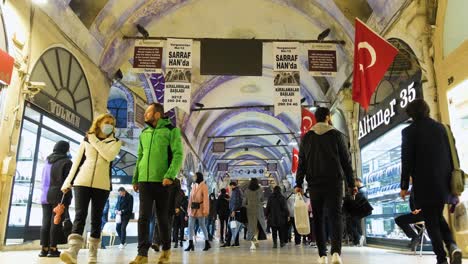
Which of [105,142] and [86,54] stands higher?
[86,54]

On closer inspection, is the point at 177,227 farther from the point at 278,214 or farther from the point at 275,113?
the point at 275,113

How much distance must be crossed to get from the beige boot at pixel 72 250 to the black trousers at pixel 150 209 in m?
0.60

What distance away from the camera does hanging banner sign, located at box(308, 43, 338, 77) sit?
32.9 feet

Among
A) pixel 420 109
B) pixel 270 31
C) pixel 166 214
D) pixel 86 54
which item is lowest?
pixel 166 214

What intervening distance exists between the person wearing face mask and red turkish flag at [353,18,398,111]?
471 cm

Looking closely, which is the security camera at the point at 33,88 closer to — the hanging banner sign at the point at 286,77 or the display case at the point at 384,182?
the hanging banner sign at the point at 286,77

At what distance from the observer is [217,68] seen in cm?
973

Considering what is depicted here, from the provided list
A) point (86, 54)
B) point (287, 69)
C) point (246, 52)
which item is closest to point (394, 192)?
point (287, 69)

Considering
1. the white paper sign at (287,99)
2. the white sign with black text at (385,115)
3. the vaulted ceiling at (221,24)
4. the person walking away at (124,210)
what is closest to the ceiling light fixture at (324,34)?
the vaulted ceiling at (221,24)

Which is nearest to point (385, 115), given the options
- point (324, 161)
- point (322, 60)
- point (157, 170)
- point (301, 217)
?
point (322, 60)

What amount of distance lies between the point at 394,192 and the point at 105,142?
6.27 metres

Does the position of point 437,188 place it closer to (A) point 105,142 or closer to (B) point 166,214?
(B) point 166,214

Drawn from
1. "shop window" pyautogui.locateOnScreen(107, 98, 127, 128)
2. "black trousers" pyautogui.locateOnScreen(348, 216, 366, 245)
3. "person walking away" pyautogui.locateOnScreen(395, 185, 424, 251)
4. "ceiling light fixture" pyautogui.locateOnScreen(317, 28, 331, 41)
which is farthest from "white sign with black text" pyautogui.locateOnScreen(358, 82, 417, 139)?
"shop window" pyautogui.locateOnScreen(107, 98, 127, 128)

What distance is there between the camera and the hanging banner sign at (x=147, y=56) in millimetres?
9844
